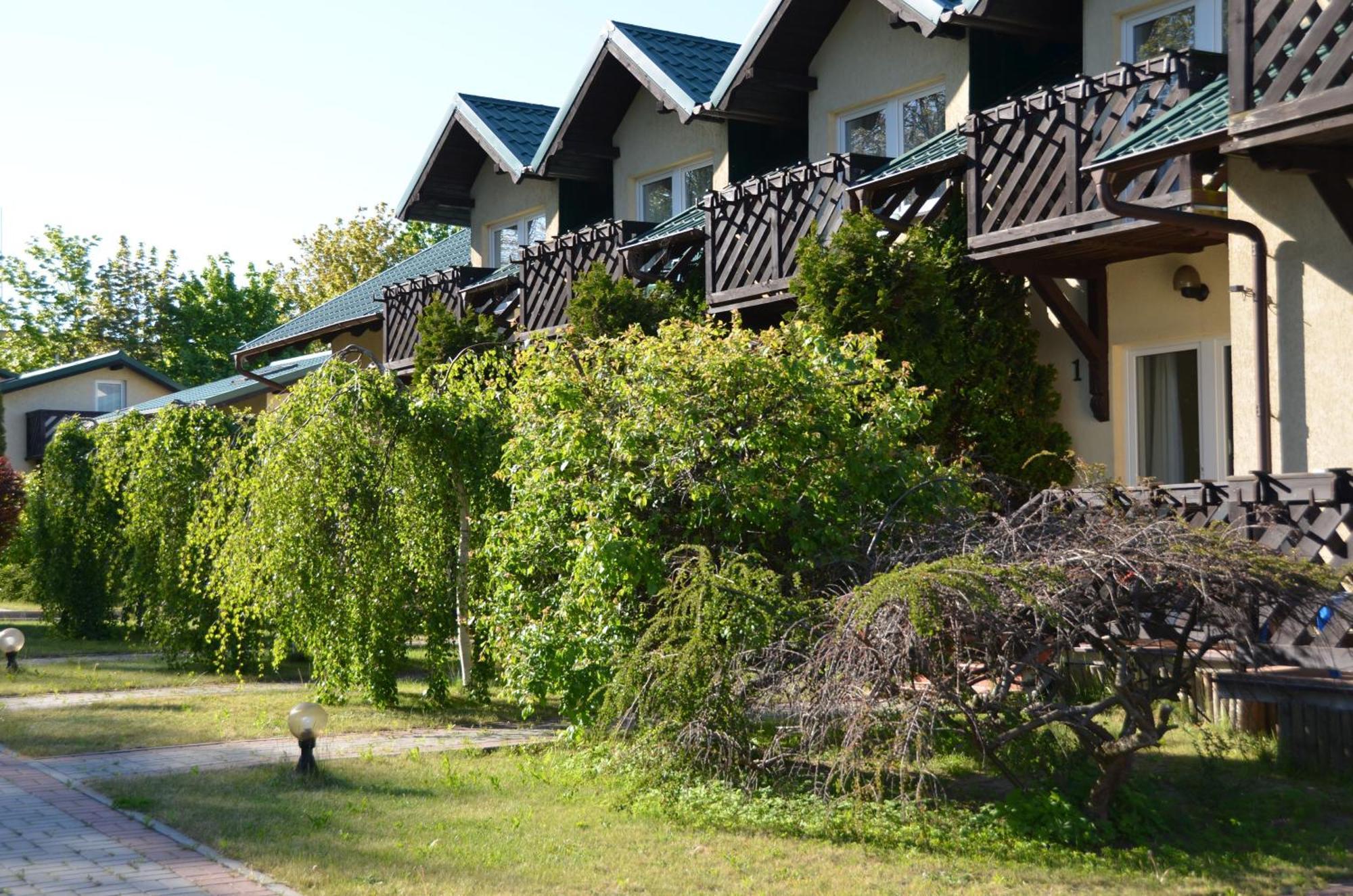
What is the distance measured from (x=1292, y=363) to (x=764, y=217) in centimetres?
651

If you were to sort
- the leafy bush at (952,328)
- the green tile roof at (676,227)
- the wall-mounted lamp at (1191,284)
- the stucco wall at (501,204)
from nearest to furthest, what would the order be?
1. the wall-mounted lamp at (1191,284)
2. the leafy bush at (952,328)
3. the green tile roof at (676,227)
4. the stucco wall at (501,204)

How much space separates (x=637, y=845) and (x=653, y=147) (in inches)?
597

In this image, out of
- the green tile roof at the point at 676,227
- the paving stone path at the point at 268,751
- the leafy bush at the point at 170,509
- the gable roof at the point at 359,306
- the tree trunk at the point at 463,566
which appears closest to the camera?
the paving stone path at the point at 268,751

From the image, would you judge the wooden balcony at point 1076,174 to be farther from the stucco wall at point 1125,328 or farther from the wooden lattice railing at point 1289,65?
the wooden lattice railing at point 1289,65

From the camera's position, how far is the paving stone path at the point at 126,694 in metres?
13.1

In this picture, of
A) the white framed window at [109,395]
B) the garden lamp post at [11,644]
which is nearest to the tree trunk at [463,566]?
the garden lamp post at [11,644]

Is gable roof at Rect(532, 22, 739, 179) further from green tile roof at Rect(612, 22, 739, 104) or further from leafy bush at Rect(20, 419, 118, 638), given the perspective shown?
leafy bush at Rect(20, 419, 118, 638)

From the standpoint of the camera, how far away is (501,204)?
24.5m

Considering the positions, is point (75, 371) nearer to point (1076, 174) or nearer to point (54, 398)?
point (54, 398)

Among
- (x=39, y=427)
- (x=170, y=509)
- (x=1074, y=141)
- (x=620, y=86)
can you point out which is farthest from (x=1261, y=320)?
(x=39, y=427)

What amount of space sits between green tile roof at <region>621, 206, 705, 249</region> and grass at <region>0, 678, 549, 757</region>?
6.61 m

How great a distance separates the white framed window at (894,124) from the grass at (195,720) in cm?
828

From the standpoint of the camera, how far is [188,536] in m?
13.3

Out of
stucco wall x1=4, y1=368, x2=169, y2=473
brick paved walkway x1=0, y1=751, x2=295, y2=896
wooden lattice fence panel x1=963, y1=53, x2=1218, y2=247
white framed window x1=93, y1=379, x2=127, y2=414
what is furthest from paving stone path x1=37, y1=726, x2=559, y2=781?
white framed window x1=93, y1=379, x2=127, y2=414
